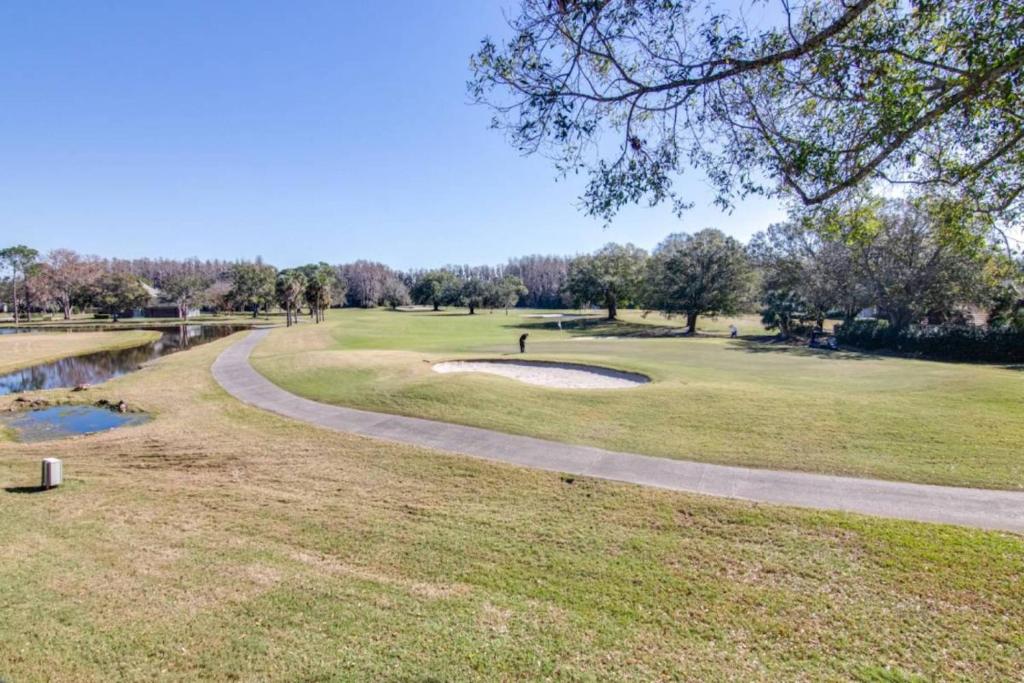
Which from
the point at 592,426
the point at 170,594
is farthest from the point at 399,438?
the point at 170,594

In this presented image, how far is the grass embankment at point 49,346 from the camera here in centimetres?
3581

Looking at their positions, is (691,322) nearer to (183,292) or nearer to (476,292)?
(476,292)

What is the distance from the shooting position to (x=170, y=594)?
19.7 ft

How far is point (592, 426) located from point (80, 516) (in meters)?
10.2

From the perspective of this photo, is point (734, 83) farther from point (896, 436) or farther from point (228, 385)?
point (228, 385)

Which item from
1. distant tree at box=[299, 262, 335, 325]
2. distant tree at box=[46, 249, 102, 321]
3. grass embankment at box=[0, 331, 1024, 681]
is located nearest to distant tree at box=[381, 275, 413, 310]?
distant tree at box=[299, 262, 335, 325]

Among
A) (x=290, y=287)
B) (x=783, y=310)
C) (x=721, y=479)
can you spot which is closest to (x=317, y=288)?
(x=290, y=287)

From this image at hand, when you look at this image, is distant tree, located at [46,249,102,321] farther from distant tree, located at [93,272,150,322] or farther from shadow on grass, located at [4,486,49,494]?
shadow on grass, located at [4,486,49,494]

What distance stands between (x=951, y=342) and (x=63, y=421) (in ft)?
147

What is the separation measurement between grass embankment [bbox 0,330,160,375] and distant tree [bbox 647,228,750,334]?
170 ft

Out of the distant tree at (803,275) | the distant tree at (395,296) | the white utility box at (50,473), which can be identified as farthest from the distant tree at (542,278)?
the white utility box at (50,473)

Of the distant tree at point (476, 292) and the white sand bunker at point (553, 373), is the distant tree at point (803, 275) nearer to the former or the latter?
the white sand bunker at point (553, 373)

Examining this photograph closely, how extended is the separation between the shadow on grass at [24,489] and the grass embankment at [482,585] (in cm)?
13

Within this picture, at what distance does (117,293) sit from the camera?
309ft
